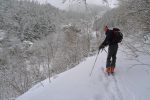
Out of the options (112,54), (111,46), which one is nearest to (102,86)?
(112,54)

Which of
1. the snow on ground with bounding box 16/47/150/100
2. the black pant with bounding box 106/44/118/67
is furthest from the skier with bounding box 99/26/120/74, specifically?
the snow on ground with bounding box 16/47/150/100

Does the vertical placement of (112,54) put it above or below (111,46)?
below

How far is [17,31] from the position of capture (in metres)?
54.8

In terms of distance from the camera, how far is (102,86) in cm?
611

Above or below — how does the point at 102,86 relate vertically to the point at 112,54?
below

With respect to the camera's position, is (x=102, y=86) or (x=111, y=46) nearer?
(x=102, y=86)

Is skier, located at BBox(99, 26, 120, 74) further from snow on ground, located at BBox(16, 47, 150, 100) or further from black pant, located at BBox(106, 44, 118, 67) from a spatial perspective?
snow on ground, located at BBox(16, 47, 150, 100)

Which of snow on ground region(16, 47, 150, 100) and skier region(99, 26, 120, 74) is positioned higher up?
skier region(99, 26, 120, 74)

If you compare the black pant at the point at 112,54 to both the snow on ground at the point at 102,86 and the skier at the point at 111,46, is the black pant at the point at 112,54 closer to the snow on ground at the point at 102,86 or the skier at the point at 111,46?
the skier at the point at 111,46

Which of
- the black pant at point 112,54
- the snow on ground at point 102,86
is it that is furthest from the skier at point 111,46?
the snow on ground at point 102,86

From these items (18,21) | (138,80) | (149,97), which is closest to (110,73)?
(138,80)

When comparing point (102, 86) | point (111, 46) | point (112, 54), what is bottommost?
point (102, 86)

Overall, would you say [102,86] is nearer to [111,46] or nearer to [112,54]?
[112,54]

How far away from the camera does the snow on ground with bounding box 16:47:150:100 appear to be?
5414 millimetres
